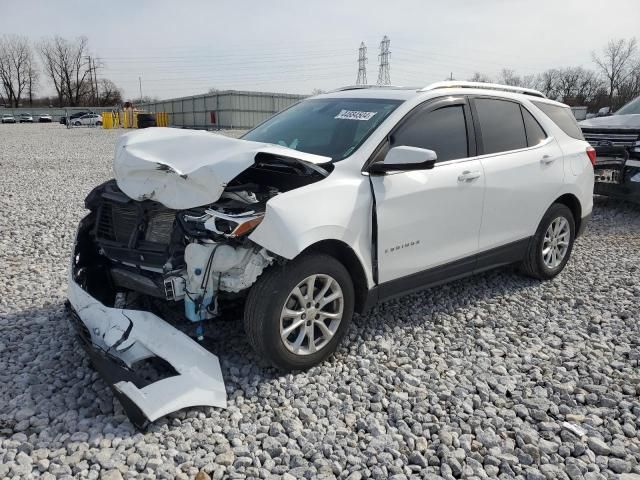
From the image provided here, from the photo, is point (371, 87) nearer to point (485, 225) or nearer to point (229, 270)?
point (485, 225)

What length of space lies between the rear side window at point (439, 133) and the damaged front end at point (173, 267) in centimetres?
83

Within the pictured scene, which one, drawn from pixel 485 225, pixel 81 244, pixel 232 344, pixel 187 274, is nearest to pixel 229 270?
pixel 187 274

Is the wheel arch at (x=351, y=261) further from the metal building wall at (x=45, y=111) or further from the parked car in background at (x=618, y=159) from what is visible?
the metal building wall at (x=45, y=111)

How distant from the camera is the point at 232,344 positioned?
3846mm

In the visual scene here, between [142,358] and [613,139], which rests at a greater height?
[613,139]

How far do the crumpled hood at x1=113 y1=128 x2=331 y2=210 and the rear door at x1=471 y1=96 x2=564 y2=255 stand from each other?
1.60 meters

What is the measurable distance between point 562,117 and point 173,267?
13.7 feet

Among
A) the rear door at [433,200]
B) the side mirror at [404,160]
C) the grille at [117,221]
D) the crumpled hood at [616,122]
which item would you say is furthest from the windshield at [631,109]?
the grille at [117,221]

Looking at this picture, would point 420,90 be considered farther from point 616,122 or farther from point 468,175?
point 616,122

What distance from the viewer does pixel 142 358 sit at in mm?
3174

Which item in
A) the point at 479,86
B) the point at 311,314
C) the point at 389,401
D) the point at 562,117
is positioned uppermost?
the point at 479,86

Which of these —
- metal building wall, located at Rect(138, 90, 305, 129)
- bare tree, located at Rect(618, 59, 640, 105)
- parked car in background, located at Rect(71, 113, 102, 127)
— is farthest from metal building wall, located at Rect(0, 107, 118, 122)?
bare tree, located at Rect(618, 59, 640, 105)

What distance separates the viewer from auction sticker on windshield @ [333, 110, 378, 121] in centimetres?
399

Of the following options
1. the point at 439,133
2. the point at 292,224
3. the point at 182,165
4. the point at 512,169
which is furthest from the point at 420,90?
the point at 182,165
